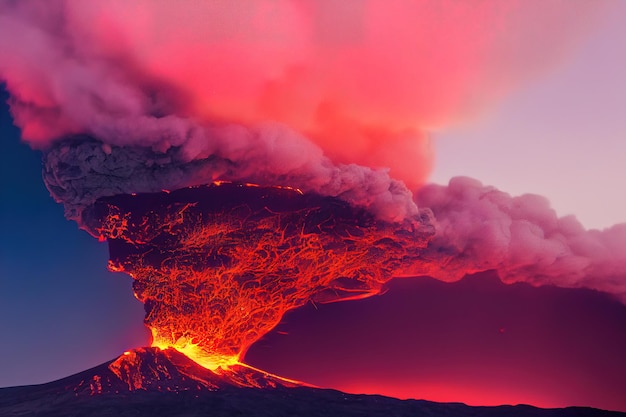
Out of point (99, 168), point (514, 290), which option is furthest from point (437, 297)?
point (99, 168)

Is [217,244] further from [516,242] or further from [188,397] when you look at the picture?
[516,242]

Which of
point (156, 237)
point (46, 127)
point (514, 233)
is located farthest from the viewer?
point (514, 233)

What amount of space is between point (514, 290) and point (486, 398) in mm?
3313

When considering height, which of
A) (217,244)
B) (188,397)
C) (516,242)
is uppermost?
(516,242)

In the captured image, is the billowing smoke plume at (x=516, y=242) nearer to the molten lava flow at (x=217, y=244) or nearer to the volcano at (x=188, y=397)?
the molten lava flow at (x=217, y=244)

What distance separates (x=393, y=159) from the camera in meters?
16.3

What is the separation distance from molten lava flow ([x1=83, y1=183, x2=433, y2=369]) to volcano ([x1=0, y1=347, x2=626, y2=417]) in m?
1.15

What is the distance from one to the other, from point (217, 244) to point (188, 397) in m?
4.33

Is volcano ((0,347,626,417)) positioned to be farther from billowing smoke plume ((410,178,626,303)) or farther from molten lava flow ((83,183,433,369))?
billowing smoke plume ((410,178,626,303))

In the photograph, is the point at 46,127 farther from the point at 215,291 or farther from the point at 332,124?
the point at 332,124

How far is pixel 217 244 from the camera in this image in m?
15.6

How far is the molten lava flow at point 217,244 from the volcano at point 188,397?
3.76ft

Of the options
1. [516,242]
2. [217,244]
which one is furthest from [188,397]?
[516,242]

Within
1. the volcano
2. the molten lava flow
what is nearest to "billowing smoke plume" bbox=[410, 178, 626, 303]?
the molten lava flow
